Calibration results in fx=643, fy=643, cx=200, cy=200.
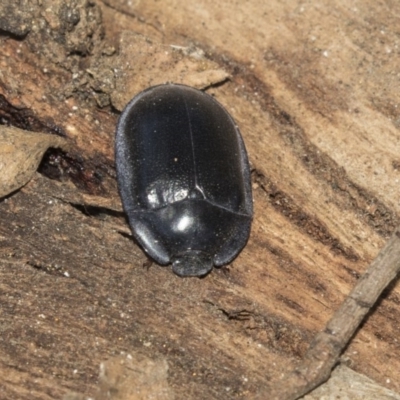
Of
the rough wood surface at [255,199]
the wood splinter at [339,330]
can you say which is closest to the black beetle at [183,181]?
the rough wood surface at [255,199]

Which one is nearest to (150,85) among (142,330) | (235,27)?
(235,27)

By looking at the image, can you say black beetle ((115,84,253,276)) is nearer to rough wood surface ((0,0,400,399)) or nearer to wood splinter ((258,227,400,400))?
rough wood surface ((0,0,400,399))

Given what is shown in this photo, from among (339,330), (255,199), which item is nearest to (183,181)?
(255,199)

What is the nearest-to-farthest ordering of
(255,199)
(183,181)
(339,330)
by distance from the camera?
1. (339,330)
2. (183,181)
3. (255,199)

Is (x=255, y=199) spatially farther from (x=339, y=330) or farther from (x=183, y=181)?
(x=339, y=330)

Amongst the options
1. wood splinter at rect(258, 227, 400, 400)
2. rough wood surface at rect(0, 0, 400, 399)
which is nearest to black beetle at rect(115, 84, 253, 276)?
rough wood surface at rect(0, 0, 400, 399)

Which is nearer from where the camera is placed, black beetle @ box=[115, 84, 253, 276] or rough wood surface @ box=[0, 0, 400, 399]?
rough wood surface @ box=[0, 0, 400, 399]
